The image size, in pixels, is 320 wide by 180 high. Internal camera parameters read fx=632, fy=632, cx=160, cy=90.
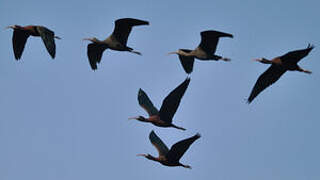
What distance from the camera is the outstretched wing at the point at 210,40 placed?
67.4 feet

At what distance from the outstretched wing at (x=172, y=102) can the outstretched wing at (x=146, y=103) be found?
128 cm

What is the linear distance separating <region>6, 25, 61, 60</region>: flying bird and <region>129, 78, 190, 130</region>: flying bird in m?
3.59

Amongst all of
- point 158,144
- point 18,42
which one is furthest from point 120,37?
point 158,144

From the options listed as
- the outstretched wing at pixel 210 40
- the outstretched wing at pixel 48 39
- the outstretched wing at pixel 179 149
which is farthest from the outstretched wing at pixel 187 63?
the outstretched wing at pixel 48 39

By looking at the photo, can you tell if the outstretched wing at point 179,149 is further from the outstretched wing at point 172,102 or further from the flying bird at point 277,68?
the flying bird at point 277,68

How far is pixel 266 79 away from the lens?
2003 centimetres

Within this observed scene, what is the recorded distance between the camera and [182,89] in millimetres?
18625

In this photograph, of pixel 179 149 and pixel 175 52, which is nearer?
pixel 179 149

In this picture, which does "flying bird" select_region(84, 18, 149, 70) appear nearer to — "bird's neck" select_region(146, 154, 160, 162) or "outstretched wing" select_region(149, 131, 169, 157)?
"outstretched wing" select_region(149, 131, 169, 157)

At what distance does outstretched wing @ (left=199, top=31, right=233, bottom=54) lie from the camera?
20531mm

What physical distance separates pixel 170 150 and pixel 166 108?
155 cm

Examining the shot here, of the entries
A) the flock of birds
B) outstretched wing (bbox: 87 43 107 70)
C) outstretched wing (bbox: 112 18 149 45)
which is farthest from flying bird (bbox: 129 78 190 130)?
outstretched wing (bbox: 87 43 107 70)

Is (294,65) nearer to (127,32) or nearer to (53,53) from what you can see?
(127,32)

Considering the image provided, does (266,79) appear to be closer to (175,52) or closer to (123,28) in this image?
(175,52)
